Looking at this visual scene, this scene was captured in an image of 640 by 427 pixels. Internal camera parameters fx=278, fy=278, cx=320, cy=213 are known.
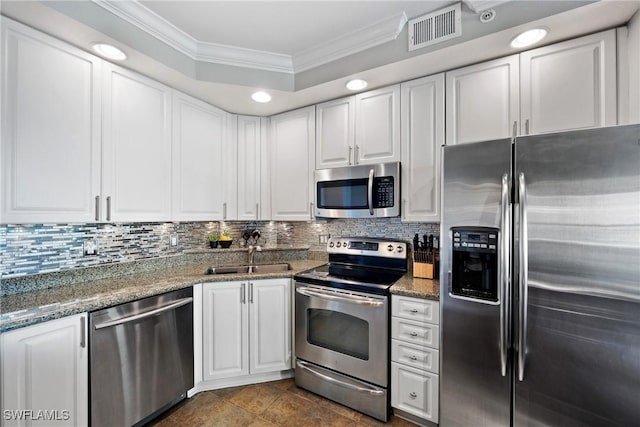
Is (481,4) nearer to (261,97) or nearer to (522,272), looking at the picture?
(522,272)

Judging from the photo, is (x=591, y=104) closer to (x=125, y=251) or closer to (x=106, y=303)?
(x=106, y=303)

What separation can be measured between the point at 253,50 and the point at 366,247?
1915 mm

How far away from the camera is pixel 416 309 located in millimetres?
1826

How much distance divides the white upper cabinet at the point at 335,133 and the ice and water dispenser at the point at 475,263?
1200 mm

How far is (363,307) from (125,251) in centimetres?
197

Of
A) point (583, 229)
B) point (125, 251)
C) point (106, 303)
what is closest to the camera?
point (583, 229)

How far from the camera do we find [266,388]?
231 cm

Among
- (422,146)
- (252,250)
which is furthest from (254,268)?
(422,146)

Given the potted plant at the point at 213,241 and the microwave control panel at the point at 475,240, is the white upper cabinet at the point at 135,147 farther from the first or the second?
the microwave control panel at the point at 475,240

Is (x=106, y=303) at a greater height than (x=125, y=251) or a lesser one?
lesser

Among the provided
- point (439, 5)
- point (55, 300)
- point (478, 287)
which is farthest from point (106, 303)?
point (439, 5)

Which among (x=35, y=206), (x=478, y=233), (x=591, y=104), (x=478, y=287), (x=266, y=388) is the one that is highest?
(x=591, y=104)

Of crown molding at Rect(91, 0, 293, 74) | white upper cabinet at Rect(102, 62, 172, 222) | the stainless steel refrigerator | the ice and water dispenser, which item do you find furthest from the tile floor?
crown molding at Rect(91, 0, 293, 74)

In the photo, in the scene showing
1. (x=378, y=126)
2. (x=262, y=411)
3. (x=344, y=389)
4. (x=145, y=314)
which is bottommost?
(x=262, y=411)
